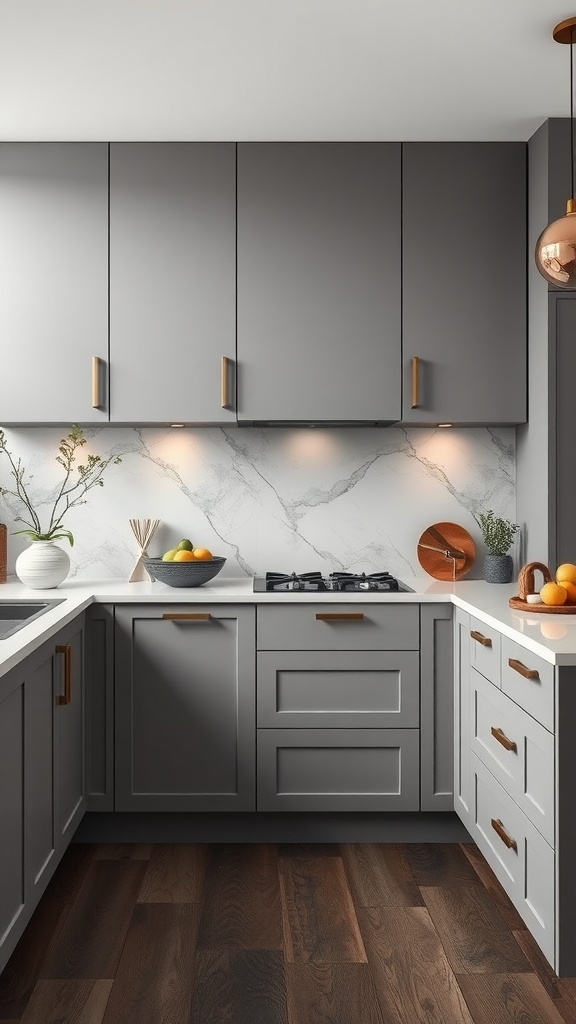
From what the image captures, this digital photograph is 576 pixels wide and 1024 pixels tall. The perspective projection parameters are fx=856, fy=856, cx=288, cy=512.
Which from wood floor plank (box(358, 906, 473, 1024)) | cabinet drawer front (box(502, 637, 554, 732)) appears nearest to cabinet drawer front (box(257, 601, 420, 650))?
cabinet drawer front (box(502, 637, 554, 732))

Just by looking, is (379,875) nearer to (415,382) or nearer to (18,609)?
(18,609)

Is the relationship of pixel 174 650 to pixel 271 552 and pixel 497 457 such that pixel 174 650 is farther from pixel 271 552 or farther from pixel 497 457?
pixel 497 457

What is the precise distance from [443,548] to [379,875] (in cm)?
131

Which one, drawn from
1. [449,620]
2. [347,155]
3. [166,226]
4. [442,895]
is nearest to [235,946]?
[442,895]

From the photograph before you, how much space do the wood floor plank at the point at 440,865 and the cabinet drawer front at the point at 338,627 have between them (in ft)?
2.32

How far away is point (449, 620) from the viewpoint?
9.91 feet

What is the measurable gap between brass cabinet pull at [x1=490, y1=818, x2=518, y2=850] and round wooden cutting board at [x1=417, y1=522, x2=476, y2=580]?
120cm

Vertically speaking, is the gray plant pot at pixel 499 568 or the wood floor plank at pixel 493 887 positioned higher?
the gray plant pot at pixel 499 568

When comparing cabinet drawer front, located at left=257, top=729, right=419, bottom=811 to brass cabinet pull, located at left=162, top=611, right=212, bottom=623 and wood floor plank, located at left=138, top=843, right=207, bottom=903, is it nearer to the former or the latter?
wood floor plank, located at left=138, top=843, right=207, bottom=903

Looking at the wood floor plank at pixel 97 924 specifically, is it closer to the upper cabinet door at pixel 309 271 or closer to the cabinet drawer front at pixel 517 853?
the cabinet drawer front at pixel 517 853

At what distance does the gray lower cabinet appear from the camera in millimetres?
1999

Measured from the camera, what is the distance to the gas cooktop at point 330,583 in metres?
3.07

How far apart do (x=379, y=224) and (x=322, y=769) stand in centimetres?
200

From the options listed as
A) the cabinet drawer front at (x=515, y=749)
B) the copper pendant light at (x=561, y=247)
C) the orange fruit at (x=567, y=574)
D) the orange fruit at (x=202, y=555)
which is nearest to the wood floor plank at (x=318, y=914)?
the cabinet drawer front at (x=515, y=749)
